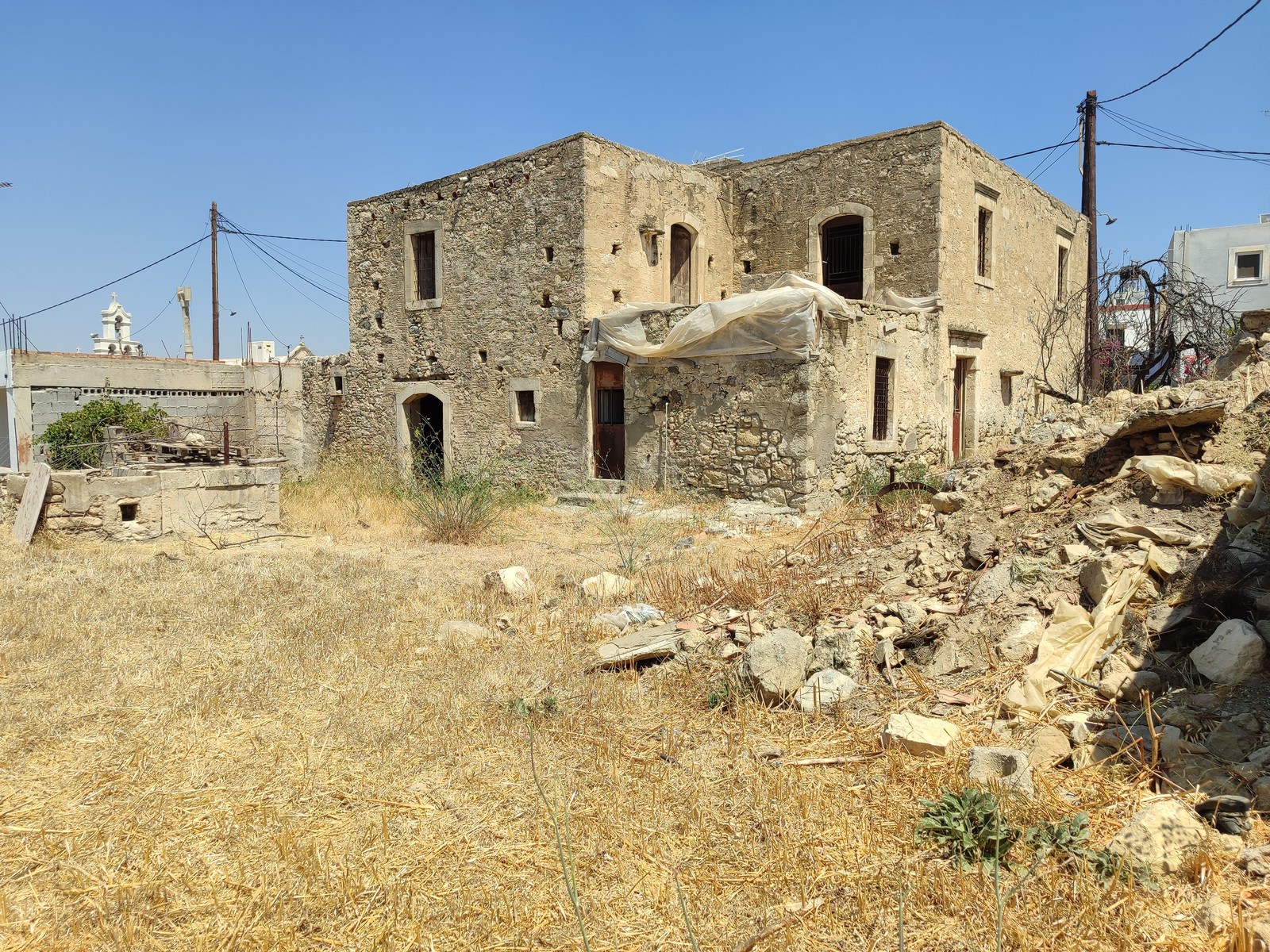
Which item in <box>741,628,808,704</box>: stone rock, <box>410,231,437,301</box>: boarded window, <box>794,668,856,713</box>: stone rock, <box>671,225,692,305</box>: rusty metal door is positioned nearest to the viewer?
<box>794,668,856,713</box>: stone rock

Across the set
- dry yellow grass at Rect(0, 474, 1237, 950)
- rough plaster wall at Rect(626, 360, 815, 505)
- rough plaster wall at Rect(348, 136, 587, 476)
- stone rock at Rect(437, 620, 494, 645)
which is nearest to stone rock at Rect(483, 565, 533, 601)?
stone rock at Rect(437, 620, 494, 645)

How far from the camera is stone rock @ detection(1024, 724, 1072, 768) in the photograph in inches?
136

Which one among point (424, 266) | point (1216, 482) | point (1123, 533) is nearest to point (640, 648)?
point (1123, 533)

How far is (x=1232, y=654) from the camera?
11.9 feet

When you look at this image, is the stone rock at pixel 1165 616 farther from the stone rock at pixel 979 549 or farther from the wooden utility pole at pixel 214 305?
the wooden utility pole at pixel 214 305

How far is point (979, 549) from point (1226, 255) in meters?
26.8

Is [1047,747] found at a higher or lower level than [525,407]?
lower

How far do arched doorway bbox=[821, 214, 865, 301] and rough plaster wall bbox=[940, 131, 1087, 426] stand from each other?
153cm

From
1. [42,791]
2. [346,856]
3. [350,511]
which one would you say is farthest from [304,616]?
[350,511]

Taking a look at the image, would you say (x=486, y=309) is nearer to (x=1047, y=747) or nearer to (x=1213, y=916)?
(x=1047, y=747)

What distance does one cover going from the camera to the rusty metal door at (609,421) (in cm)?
1309

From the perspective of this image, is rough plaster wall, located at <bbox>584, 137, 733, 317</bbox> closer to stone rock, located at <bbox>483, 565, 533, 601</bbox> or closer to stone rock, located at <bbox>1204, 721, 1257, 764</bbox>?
stone rock, located at <bbox>483, 565, 533, 601</bbox>

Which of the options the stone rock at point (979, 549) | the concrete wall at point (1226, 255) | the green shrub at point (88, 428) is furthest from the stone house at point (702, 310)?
the concrete wall at point (1226, 255)

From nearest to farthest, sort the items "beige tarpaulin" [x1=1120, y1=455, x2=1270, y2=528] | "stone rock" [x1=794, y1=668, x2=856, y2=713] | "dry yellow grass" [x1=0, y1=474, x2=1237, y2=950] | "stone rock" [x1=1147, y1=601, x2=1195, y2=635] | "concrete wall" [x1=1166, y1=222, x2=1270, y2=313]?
"dry yellow grass" [x1=0, y1=474, x2=1237, y2=950] → "stone rock" [x1=1147, y1=601, x2=1195, y2=635] → "stone rock" [x1=794, y1=668, x2=856, y2=713] → "beige tarpaulin" [x1=1120, y1=455, x2=1270, y2=528] → "concrete wall" [x1=1166, y1=222, x2=1270, y2=313]
